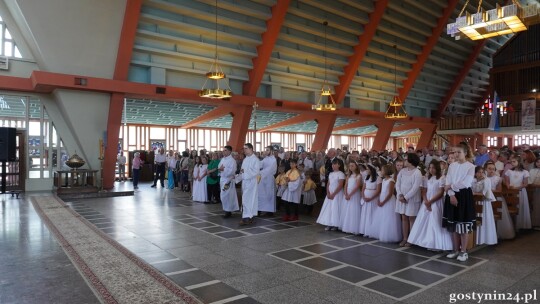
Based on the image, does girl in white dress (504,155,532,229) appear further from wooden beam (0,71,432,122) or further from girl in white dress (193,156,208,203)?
wooden beam (0,71,432,122)

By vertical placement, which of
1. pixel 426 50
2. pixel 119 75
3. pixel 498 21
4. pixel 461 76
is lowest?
pixel 498 21

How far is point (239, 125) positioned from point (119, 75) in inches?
215

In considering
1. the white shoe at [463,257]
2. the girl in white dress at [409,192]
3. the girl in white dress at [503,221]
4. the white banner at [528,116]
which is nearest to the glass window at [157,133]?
the white banner at [528,116]

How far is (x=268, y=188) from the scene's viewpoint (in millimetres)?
8898

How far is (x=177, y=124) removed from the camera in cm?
2294

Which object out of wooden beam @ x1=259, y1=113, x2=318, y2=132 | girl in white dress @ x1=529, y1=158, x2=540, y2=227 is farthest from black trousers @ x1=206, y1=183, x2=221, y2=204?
wooden beam @ x1=259, y1=113, x2=318, y2=132

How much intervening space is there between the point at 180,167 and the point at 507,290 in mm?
12231

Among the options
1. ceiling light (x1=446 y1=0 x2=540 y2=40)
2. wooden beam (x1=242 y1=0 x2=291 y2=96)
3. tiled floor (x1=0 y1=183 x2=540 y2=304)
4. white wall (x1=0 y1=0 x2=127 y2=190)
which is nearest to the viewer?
tiled floor (x1=0 y1=183 x2=540 y2=304)

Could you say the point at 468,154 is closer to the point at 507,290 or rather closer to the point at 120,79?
the point at 507,290

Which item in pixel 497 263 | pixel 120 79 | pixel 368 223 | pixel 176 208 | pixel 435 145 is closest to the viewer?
pixel 497 263

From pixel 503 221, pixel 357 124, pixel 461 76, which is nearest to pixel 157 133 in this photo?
pixel 357 124

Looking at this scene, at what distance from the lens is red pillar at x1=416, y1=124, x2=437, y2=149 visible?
2527 centimetres

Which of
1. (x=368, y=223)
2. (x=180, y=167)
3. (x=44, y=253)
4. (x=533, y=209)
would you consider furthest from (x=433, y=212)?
(x=180, y=167)

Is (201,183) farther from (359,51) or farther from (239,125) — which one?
(359,51)
